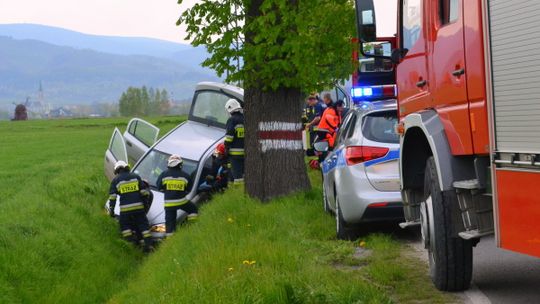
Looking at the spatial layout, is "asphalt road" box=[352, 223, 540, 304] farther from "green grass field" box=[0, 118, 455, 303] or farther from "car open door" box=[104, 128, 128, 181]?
"car open door" box=[104, 128, 128, 181]

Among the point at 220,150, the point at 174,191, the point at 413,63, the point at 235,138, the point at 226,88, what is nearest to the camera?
the point at 413,63

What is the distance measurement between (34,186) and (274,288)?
16.5m

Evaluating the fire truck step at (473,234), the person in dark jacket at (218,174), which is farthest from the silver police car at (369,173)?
the person in dark jacket at (218,174)

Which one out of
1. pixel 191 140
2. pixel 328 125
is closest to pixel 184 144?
pixel 191 140

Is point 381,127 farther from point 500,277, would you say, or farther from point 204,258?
point 500,277

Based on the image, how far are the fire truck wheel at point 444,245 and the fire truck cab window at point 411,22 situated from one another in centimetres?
105

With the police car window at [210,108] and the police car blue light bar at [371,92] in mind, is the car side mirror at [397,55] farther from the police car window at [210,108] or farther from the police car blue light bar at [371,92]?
the police car window at [210,108]

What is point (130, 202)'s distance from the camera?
1497 cm

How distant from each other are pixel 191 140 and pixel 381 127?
7.99 m

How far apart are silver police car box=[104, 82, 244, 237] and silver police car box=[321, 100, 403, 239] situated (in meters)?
5.63

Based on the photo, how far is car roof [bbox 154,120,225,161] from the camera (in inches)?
656

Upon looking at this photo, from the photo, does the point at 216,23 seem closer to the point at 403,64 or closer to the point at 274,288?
the point at 403,64

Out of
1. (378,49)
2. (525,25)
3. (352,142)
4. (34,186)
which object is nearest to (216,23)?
(352,142)

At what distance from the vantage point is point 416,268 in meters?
8.08
